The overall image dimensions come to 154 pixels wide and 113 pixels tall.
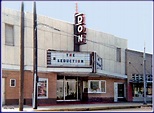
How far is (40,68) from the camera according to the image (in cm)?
2716

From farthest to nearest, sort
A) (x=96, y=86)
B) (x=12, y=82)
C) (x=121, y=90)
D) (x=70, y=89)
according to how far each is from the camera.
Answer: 1. (x=121, y=90)
2. (x=96, y=86)
3. (x=70, y=89)
4. (x=12, y=82)

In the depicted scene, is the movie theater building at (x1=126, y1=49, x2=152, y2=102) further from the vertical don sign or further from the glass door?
the vertical don sign

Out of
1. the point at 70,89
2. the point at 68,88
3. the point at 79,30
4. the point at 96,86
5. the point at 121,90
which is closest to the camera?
the point at 79,30


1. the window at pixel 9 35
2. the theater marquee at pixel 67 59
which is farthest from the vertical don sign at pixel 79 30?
the window at pixel 9 35

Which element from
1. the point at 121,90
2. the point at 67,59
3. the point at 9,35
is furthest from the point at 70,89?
the point at 9,35

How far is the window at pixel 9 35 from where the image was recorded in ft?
82.3

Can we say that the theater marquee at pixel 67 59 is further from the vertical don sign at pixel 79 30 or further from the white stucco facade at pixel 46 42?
the vertical don sign at pixel 79 30

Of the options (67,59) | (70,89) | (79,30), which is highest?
(79,30)

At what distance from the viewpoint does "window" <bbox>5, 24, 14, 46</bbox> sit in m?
25.1

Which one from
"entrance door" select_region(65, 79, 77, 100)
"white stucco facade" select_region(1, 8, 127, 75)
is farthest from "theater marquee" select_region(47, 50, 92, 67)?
"entrance door" select_region(65, 79, 77, 100)

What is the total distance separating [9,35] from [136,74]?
1963 cm

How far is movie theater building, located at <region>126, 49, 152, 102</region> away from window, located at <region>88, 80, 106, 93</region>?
202 inches

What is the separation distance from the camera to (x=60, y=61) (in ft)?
90.1

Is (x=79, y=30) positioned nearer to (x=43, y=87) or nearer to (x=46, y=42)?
(x=46, y=42)
